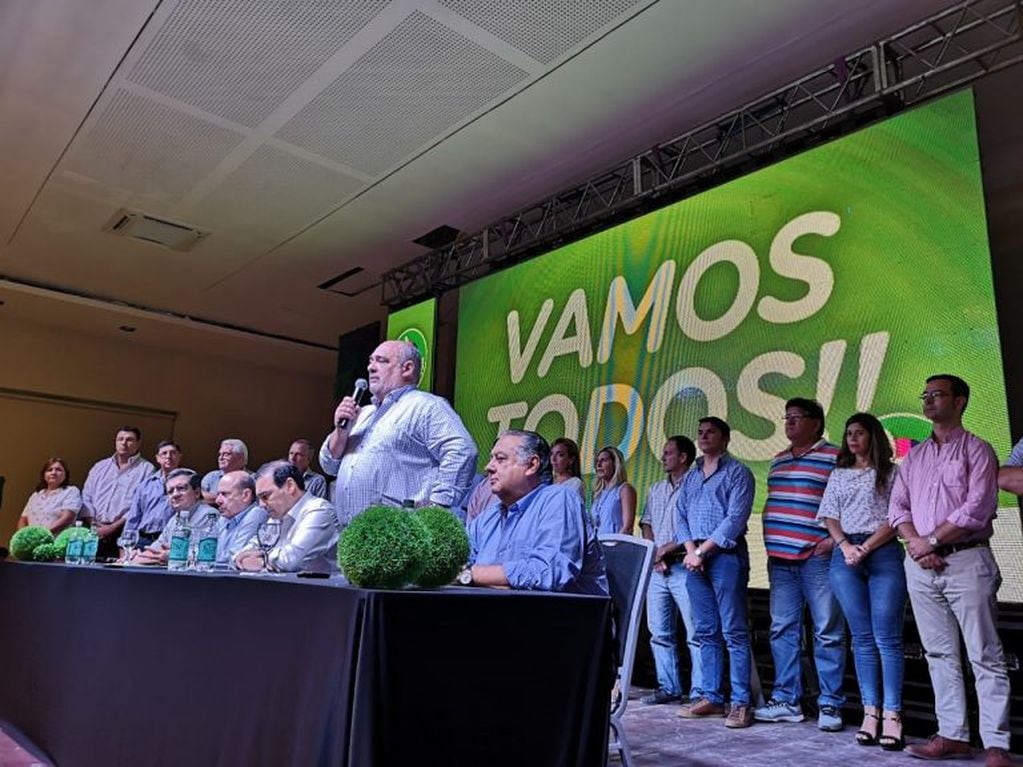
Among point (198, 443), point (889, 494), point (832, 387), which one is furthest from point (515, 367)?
point (198, 443)

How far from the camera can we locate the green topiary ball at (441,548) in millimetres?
1232

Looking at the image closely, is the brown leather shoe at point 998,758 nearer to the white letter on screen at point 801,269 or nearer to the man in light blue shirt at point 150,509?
the white letter on screen at point 801,269

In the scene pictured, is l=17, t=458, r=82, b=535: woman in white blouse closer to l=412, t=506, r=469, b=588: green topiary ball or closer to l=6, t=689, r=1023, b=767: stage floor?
l=6, t=689, r=1023, b=767: stage floor

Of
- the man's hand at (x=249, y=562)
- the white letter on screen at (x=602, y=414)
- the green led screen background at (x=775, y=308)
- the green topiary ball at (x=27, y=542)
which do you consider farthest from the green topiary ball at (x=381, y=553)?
the white letter on screen at (x=602, y=414)

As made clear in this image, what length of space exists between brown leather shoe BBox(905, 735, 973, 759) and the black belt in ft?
2.06

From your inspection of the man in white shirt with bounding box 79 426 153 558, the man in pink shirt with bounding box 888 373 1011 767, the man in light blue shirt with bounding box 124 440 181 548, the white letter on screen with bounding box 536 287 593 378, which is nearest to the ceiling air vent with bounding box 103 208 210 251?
the man in white shirt with bounding box 79 426 153 558

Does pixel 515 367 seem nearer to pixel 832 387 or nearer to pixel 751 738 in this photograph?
pixel 832 387

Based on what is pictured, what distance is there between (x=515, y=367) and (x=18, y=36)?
11.3 feet

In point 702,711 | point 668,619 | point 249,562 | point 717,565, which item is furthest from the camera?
point 668,619

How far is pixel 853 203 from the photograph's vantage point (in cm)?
385

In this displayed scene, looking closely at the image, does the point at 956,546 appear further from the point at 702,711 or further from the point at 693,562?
the point at 702,711

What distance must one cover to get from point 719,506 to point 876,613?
2.53ft

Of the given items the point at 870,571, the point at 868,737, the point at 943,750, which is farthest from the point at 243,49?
the point at 943,750

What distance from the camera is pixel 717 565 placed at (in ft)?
11.1
